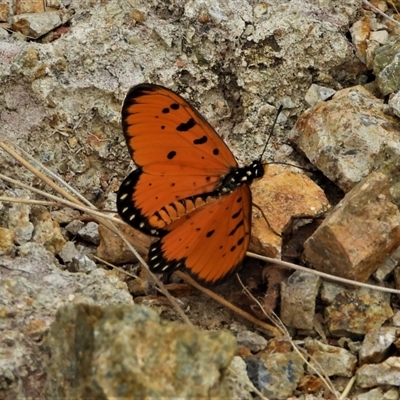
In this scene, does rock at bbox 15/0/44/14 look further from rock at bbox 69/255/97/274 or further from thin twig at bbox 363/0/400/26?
thin twig at bbox 363/0/400/26

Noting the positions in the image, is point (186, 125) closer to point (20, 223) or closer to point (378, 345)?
point (20, 223)

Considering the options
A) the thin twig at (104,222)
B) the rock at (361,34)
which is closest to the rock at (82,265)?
the thin twig at (104,222)

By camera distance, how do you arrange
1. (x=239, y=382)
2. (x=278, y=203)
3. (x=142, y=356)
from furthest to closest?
(x=278, y=203)
(x=239, y=382)
(x=142, y=356)

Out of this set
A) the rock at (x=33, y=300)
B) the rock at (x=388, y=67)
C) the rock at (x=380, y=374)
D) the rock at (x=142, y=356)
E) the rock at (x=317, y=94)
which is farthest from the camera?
the rock at (x=317, y=94)

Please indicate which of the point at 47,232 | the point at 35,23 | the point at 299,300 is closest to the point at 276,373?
the point at 299,300

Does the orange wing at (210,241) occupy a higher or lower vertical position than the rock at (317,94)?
lower

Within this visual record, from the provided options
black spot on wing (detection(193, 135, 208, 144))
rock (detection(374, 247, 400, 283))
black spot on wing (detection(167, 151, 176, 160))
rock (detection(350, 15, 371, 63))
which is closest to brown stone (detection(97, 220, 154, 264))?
black spot on wing (detection(167, 151, 176, 160))

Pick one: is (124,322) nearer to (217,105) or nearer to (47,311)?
(47,311)

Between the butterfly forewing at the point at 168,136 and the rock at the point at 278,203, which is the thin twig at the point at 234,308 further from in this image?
the butterfly forewing at the point at 168,136
